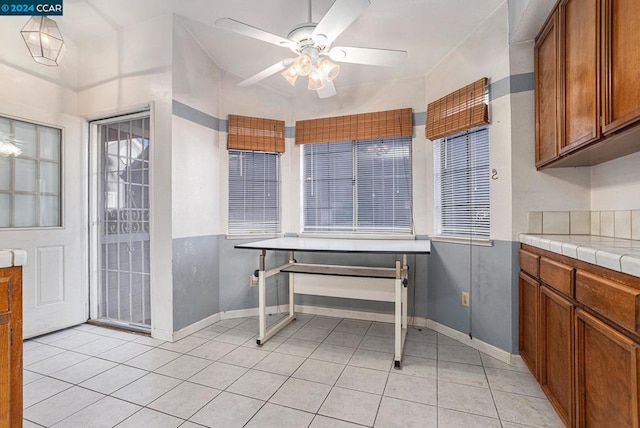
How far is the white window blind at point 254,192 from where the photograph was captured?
3.32 metres

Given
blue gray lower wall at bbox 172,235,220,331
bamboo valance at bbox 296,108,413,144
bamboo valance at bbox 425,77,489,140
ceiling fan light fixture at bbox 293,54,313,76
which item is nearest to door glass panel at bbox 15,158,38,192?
blue gray lower wall at bbox 172,235,220,331

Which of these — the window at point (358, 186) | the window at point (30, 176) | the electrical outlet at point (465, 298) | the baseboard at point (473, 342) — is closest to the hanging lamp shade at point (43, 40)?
the window at point (30, 176)

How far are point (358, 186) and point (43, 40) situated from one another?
2832 mm

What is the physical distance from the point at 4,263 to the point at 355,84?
3.10 metres

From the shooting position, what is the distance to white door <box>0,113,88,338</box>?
262 centimetres

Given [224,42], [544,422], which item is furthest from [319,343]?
[224,42]

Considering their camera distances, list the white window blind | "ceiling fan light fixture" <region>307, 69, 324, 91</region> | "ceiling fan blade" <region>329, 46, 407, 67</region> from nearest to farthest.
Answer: "ceiling fan blade" <region>329, 46, 407, 67</region>
"ceiling fan light fixture" <region>307, 69, 324, 91</region>
the white window blind

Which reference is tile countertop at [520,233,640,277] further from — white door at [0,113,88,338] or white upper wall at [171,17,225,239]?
white door at [0,113,88,338]

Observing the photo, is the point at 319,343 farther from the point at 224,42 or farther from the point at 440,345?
the point at 224,42

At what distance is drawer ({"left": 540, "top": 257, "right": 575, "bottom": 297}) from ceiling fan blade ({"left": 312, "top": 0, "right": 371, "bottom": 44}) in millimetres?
1643

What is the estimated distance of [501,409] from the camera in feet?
5.64

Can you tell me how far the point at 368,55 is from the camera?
6.62 ft

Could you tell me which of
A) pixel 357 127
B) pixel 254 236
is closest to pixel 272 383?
pixel 254 236

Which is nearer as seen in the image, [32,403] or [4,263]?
[4,263]
